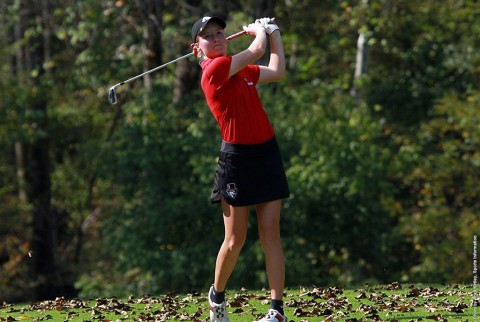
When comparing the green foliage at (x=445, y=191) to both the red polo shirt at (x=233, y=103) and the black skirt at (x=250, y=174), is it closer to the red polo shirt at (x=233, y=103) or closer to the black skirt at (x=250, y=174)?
the black skirt at (x=250, y=174)

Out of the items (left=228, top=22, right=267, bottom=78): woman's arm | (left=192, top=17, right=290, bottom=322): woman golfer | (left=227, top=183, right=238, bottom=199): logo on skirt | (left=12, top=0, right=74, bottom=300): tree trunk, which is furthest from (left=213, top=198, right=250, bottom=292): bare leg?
(left=12, top=0, right=74, bottom=300): tree trunk

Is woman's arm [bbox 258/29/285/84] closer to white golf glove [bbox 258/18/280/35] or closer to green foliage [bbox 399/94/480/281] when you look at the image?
white golf glove [bbox 258/18/280/35]

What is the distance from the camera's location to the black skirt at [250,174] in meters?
8.02

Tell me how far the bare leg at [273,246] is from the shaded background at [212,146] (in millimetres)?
11828

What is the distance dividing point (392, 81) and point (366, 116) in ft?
20.0

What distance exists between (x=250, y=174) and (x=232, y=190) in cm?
17

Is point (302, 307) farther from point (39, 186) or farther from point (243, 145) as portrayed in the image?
point (39, 186)

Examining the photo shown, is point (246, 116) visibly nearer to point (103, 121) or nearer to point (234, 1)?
point (234, 1)

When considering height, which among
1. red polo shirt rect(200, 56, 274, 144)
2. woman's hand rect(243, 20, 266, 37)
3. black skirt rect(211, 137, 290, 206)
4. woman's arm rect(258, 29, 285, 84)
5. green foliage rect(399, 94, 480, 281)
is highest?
woman's hand rect(243, 20, 266, 37)

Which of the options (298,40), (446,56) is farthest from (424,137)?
(298,40)

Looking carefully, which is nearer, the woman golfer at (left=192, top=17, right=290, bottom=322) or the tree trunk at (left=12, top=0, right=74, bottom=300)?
the woman golfer at (left=192, top=17, right=290, bottom=322)

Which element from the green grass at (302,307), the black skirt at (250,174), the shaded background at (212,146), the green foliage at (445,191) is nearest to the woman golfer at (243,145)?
the black skirt at (250,174)

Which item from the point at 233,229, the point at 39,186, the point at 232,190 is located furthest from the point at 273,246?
the point at 39,186

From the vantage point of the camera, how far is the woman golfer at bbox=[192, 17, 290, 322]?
7.90 metres
